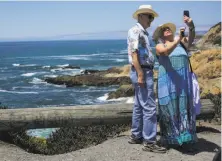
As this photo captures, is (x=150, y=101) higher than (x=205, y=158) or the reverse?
higher

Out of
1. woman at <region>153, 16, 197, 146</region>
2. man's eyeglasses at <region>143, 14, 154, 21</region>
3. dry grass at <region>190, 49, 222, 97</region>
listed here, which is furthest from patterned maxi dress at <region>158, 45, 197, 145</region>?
dry grass at <region>190, 49, 222, 97</region>

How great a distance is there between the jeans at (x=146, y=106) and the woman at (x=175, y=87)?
196mm

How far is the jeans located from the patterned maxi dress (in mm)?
187

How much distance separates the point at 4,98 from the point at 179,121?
3363 cm

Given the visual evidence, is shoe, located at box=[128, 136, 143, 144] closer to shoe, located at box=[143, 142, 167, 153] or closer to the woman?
shoe, located at box=[143, 142, 167, 153]

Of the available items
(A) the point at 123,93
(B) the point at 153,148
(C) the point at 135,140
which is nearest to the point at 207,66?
(A) the point at 123,93

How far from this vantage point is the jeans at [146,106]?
266 inches

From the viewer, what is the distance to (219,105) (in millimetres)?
10164

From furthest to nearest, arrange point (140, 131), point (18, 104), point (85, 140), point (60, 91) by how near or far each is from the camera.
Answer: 1. point (60, 91)
2. point (18, 104)
3. point (85, 140)
4. point (140, 131)

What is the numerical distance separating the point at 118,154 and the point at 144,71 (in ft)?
4.46

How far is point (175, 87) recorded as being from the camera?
6.76m

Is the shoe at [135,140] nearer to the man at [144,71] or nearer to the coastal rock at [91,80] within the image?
the man at [144,71]

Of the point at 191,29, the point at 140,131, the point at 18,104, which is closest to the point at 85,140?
the point at 140,131

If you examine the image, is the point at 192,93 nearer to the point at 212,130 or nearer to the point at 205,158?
the point at 205,158
